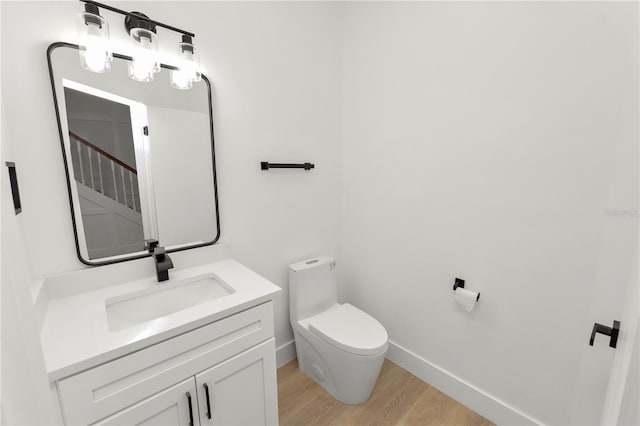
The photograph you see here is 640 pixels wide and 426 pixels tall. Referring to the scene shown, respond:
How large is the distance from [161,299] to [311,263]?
916 mm

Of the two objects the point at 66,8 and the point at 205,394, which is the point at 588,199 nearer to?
the point at 205,394

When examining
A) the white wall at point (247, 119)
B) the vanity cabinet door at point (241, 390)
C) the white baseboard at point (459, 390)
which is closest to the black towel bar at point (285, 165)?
the white wall at point (247, 119)

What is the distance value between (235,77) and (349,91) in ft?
2.70

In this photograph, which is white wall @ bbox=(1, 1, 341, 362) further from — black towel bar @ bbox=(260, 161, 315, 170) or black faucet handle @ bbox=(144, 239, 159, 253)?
black faucet handle @ bbox=(144, 239, 159, 253)

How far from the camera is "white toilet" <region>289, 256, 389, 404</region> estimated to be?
1557 mm

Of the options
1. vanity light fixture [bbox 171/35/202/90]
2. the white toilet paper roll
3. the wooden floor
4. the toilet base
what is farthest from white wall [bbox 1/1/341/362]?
the white toilet paper roll

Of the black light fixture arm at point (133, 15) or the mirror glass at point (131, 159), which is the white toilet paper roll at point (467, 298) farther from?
the black light fixture arm at point (133, 15)

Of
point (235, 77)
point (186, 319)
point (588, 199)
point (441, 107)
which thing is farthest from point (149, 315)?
point (588, 199)

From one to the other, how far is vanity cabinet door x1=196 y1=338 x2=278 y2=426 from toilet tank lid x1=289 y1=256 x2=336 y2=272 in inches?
24.8

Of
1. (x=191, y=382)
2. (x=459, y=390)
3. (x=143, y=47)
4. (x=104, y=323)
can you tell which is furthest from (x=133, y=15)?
(x=459, y=390)

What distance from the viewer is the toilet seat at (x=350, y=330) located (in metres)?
1.54

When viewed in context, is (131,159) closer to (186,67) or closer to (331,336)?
(186,67)

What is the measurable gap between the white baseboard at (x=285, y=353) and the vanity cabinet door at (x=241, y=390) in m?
0.63

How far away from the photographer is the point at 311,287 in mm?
1883
